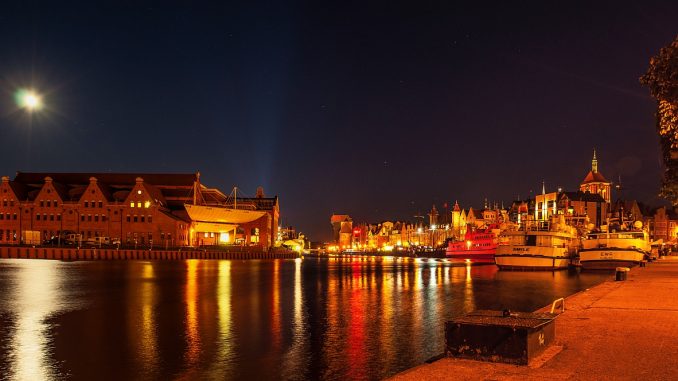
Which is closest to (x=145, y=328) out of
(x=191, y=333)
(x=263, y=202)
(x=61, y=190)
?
(x=191, y=333)

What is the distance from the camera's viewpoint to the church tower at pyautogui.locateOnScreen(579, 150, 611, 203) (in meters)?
180

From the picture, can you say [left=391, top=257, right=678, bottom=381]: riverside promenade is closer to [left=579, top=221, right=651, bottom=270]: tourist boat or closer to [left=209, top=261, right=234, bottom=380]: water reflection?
[left=209, top=261, right=234, bottom=380]: water reflection

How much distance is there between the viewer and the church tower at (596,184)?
7106 inches

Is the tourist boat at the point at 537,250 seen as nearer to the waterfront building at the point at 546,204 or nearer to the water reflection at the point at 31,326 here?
the water reflection at the point at 31,326

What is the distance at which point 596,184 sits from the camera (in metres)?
181

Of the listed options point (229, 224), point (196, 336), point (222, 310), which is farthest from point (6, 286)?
point (229, 224)

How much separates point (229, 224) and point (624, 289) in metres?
123

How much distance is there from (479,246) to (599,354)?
116239mm

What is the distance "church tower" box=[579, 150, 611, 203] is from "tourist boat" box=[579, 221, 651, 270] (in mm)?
114966

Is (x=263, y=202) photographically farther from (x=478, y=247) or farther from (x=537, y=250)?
(x=537, y=250)

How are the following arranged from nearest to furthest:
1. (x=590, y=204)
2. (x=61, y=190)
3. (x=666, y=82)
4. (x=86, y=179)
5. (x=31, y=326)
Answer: (x=666, y=82) < (x=31, y=326) < (x=61, y=190) < (x=86, y=179) < (x=590, y=204)

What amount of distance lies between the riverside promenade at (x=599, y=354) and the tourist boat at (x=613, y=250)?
5437cm

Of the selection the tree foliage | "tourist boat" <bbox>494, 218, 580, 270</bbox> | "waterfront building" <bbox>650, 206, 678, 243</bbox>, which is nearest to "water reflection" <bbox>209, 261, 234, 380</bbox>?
the tree foliage

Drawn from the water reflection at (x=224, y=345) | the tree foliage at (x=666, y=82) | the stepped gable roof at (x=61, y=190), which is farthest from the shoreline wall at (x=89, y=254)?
the tree foliage at (x=666, y=82)
